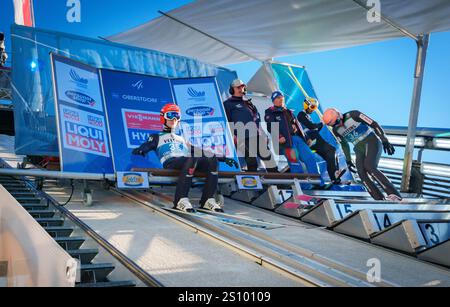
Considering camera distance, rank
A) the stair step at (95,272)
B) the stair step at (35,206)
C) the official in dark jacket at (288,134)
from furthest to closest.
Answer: the official in dark jacket at (288,134)
the stair step at (35,206)
the stair step at (95,272)

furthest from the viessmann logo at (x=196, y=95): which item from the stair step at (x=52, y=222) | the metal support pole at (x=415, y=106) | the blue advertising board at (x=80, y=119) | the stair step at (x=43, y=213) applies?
the metal support pole at (x=415, y=106)

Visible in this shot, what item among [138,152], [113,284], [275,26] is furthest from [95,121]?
[275,26]

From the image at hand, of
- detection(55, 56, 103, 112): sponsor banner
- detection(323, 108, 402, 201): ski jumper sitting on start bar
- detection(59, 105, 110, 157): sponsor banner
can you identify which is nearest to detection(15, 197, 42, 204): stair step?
detection(59, 105, 110, 157): sponsor banner

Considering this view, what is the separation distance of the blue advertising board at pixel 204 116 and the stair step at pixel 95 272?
3.65 meters

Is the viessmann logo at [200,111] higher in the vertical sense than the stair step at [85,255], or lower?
higher

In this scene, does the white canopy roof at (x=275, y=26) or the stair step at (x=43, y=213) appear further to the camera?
the white canopy roof at (x=275, y=26)

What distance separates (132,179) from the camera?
5.49m

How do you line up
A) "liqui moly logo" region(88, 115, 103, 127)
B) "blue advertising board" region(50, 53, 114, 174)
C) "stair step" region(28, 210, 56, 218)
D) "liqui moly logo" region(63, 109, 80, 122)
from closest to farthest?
"stair step" region(28, 210, 56, 218) → "blue advertising board" region(50, 53, 114, 174) → "liqui moly logo" region(63, 109, 80, 122) → "liqui moly logo" region(88, 115, 103, 127)

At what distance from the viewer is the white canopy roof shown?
703cm

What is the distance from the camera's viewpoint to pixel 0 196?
3986 millimetres

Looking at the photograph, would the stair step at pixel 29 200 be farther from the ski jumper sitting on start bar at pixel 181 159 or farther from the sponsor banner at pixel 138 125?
the sponsor banner at pixel 138 125

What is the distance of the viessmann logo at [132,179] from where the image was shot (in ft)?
17.9

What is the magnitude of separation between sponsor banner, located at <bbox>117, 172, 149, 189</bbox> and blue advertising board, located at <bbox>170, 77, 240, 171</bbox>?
1378 mm

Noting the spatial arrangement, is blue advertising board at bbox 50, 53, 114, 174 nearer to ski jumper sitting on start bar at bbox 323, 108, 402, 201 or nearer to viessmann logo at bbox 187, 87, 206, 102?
viessmann logo at bbox 187, 87, 206, 102
